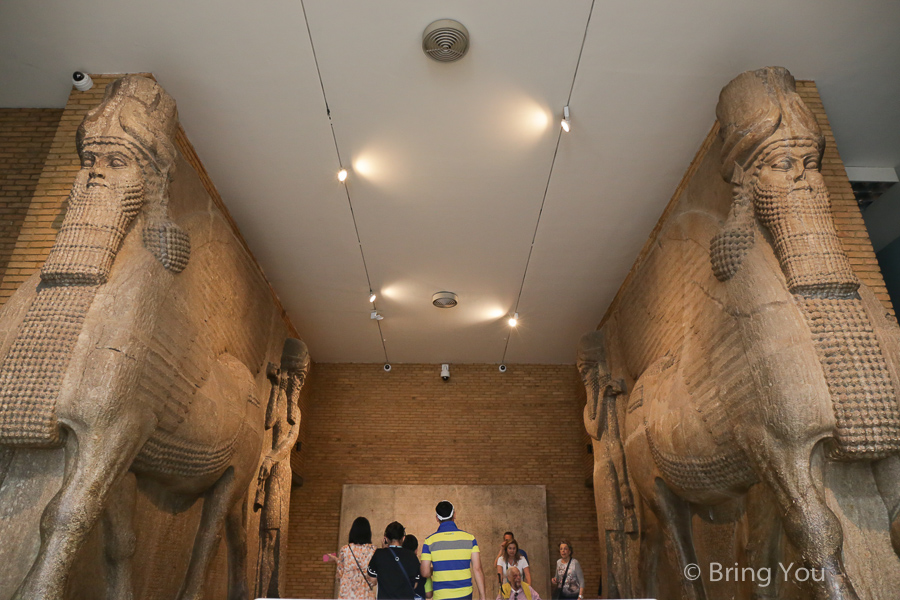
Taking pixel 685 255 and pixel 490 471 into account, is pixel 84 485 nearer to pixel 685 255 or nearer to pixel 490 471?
pixel 685 255

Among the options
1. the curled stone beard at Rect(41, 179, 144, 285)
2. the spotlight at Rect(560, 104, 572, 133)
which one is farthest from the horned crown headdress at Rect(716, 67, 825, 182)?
the curled stone beard at Rect(41, 179, 144, 285)

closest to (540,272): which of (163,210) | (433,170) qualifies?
(433,170)

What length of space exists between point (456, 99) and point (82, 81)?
9.98ft

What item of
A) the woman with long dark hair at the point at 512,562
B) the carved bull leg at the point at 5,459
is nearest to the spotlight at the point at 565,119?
the woman with long dark hair at the point at 512,562

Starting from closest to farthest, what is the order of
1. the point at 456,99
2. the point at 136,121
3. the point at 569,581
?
the point at 136,121, the point at 456,99, the point at 569,581

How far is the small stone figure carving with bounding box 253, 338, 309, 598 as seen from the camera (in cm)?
731

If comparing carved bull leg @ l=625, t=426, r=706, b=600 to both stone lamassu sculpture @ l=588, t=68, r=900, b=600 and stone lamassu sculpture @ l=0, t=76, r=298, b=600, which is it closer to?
stone lamassu sculpture @ l=588, t=68, r=900, b=600

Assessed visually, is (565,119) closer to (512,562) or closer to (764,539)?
(764,539)

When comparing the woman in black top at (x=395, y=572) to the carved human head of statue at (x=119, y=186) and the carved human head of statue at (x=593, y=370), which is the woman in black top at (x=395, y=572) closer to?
the carved human head of statue at (x=119, y=186)

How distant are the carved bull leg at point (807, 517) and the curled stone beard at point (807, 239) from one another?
103 centimetres

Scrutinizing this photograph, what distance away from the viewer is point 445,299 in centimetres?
884

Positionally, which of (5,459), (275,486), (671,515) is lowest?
(671,515)

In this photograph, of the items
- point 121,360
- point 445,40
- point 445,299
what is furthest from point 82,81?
point 445,299

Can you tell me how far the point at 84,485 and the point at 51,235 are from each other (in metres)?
2.00
